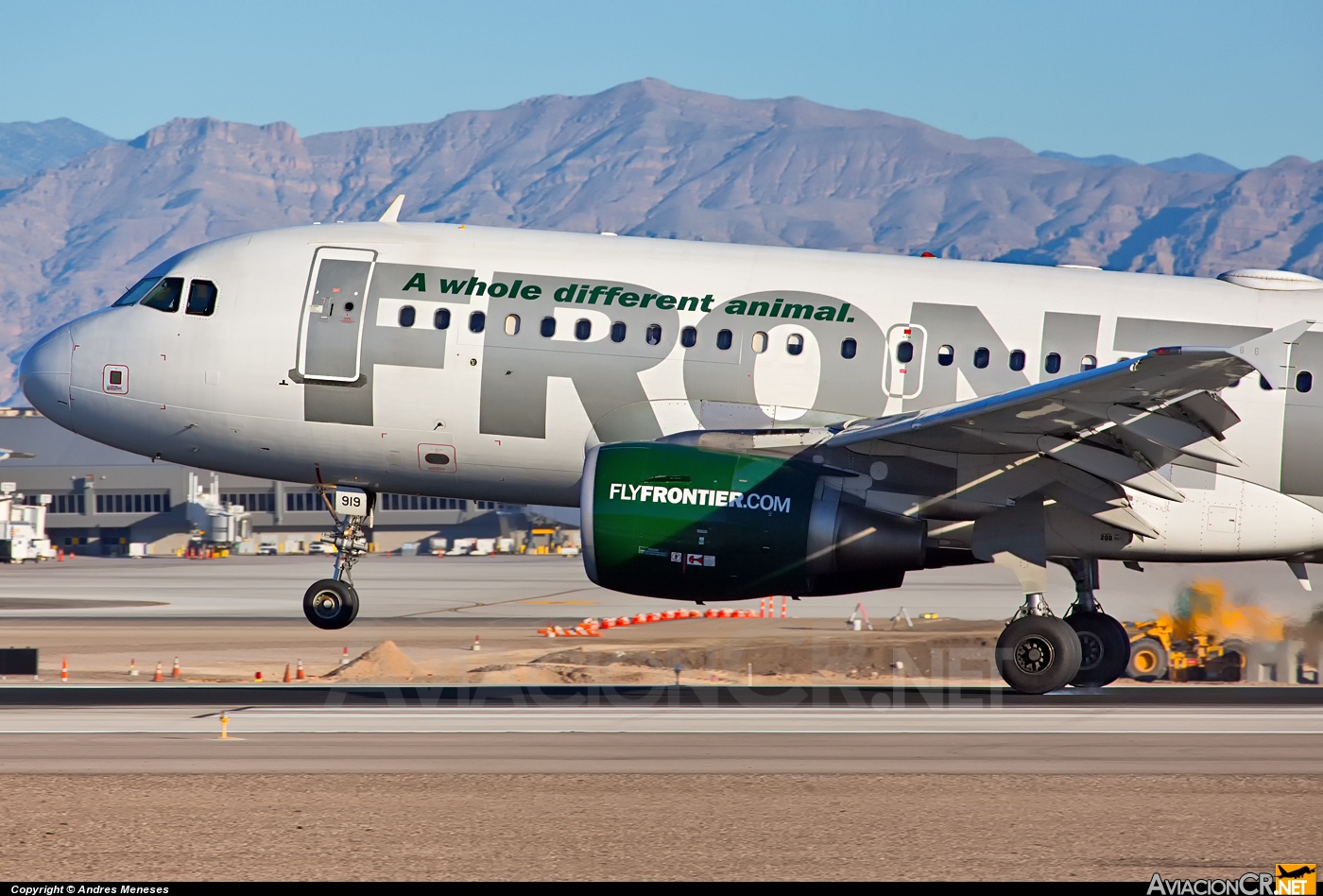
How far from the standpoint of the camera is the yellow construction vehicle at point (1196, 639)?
26375 millimetres

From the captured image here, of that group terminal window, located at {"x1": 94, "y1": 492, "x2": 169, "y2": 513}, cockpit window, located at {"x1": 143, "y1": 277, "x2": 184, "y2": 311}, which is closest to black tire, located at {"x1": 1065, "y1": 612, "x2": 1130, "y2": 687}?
cockpit window, located at {"x1": 143, "y1": 277, "x2": 184, "y2": 311}

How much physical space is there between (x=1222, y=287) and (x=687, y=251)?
722cm

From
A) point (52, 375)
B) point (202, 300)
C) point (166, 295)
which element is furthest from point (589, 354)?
point (52, 375)

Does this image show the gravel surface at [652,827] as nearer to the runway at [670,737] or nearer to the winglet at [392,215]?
the runway at [670,737]

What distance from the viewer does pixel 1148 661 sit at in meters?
28.6

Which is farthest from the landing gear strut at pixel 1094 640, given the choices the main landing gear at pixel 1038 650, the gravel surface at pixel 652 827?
the gravel surface at pixel 652 827

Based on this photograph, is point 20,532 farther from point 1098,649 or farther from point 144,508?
point 1098,649

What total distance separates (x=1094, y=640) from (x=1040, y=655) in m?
2.17

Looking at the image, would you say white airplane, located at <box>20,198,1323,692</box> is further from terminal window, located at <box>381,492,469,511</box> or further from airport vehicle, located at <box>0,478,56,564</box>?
terminal window, located at <box>381,492,469,511</box>

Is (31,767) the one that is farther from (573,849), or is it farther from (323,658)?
(323,658)

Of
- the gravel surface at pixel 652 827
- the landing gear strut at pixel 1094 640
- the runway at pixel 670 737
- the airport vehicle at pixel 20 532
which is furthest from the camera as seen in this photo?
the airport vehicle at pixel 20 532

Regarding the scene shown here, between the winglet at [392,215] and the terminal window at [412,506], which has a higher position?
the winglet at [392,215]

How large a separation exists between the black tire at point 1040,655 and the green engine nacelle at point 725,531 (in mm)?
1850

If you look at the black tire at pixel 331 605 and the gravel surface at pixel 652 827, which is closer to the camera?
the gravel surface at pixel 652 827
